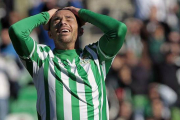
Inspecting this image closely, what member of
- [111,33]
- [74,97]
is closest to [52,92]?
[74,97]

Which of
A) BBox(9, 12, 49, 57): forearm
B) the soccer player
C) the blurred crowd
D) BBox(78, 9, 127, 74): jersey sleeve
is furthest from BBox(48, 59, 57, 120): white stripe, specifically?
the blurred crowd

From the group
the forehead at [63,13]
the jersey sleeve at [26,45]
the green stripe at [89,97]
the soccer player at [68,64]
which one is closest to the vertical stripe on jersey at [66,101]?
the soccer player at [68,64]

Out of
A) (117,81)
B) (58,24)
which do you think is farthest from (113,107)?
(58,24)

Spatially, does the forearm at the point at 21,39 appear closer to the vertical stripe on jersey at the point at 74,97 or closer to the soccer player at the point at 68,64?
the soccer player at the point at 68,64

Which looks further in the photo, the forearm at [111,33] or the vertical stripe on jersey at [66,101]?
the forearm at [111,33]

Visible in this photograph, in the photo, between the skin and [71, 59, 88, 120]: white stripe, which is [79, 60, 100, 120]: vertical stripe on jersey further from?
the skin

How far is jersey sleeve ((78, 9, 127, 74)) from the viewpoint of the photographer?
14.0ft

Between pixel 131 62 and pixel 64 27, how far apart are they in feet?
16.2

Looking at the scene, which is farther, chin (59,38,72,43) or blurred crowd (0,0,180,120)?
blurred crowd (0,0,180,120)

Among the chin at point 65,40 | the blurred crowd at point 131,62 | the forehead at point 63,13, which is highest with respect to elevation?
the forehead at point 63,13

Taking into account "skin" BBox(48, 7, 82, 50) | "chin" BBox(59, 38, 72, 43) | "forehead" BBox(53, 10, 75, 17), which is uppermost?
"forehead" BBox(53, 10, 75, 17)

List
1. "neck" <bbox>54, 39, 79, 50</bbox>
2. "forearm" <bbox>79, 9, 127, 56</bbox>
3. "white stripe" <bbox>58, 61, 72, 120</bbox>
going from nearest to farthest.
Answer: "white stripe" <bbox>58, 61, 72, 120</bbox>
"forearm" <bbox>79, 9, 127, 56</bbox>
"neck" <bbox>54, 39, 79, 50</bbox>

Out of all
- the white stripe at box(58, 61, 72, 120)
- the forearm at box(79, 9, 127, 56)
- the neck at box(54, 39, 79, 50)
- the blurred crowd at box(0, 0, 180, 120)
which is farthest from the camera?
the blurred crowd at box(0, 0, 180, 120)

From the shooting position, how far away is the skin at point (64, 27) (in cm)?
434
